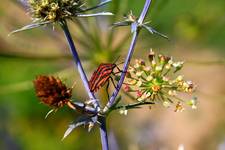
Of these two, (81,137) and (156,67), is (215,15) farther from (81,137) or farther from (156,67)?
(81,137)

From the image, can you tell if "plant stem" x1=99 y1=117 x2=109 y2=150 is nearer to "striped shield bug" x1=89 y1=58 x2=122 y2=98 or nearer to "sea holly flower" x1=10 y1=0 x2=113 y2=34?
"striped shield bug" x1=89 y1=58 x2=122 y2=98

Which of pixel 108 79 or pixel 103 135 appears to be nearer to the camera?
pixel 103 135

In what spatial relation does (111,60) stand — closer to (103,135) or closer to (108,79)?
(108,79)

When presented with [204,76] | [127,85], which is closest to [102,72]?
[127,85]

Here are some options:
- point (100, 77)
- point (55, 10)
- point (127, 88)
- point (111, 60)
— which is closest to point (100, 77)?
point (100, 77)

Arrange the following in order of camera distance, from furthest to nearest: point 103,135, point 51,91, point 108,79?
point 108,79 → point 103,135 → point 51,91

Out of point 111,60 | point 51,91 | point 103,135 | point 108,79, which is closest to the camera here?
point 51,91
